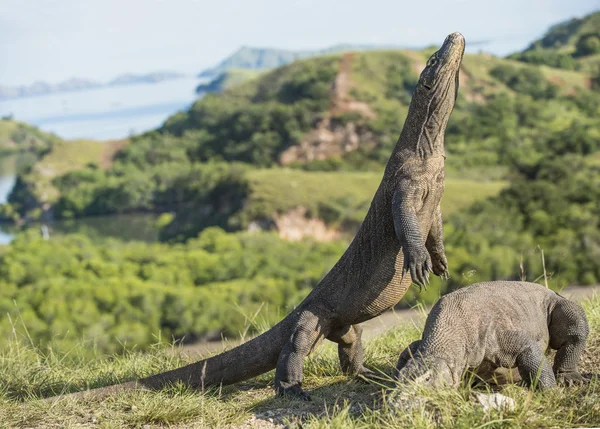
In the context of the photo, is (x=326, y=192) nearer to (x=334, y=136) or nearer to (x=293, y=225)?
(x=293, y=225)

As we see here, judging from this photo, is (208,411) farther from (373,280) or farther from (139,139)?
(139,139)

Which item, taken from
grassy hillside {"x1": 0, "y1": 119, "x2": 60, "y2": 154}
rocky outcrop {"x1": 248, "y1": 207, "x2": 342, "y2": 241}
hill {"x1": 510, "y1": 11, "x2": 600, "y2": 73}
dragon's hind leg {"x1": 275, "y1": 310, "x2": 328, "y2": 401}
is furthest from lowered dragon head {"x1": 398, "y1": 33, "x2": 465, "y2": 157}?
grassy hillside {"x1": 0, "y1": 119, "x2": 60, "y2": 154}

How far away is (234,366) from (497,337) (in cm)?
172

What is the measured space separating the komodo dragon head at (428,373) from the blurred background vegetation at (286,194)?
4.31ft

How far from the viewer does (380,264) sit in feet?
13.7

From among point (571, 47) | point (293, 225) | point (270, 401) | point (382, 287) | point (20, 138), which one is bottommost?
point (293, 225)

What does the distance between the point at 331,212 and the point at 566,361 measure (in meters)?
42.4

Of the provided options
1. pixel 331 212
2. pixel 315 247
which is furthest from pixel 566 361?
pixel 331 212

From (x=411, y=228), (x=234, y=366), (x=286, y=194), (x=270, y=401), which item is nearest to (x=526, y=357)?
(x=411, y=228)

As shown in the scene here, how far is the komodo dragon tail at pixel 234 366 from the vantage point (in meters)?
4.58

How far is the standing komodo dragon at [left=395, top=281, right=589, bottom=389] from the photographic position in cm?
353

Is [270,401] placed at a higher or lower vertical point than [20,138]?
lower

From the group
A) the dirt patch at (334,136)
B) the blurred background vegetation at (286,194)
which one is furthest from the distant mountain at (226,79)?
the dirt patch at (334,136)

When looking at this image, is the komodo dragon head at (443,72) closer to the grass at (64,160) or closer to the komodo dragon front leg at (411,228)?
the komodo dragon front leg at (411,228)
